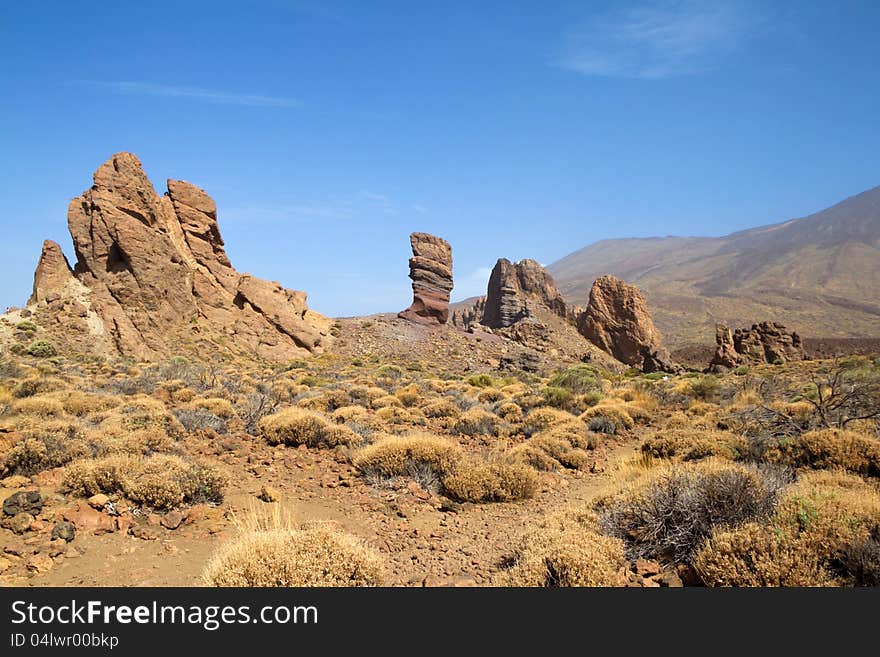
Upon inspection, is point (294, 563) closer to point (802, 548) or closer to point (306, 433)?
point (802, 548)

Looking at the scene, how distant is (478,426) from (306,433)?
4.36 meters

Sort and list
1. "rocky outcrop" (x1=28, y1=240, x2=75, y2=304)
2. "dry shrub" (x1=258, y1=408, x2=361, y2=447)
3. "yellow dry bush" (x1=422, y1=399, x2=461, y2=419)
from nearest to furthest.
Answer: "dry shrub" (x1=258, y1=408, x2=361, y2=447)
"yellow dry bush" (x1=422, y1=399, x2=461, y2=419)
"rocky outcrop" (x1=28, y1=240, x2=75, y2=304)

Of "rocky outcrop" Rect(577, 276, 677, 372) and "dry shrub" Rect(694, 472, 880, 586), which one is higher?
"rocky outcrop" Rect(577, 276, 677, 372)

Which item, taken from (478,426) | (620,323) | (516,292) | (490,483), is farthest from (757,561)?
(516,292)

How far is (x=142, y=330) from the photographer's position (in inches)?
1150

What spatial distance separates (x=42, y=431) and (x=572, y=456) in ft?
28.5

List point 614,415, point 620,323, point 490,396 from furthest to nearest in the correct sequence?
point 620,323, point 490,396, point 614,415

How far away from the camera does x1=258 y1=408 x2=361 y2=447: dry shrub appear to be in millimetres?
9039

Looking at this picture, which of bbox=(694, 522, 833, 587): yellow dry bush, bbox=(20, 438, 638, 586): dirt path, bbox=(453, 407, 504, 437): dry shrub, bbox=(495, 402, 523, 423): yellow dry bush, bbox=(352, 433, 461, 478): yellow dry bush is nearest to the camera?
bbox=(694, 522, 833, 587): yellow dry bush

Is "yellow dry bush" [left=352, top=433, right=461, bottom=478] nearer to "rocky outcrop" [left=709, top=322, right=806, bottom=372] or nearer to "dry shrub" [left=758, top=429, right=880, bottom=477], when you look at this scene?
"dry shrub" [left=758, top=429, right=880, bottom=477]

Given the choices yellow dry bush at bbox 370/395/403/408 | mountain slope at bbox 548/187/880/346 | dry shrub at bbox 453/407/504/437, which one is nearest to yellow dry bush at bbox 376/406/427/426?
dry shrub at bbox 453/407/504/437

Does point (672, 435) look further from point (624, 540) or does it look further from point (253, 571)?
point (253, 571)

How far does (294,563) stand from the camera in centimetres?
351

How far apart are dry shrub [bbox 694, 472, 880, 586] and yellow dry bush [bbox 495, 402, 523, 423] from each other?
888 centimetres
